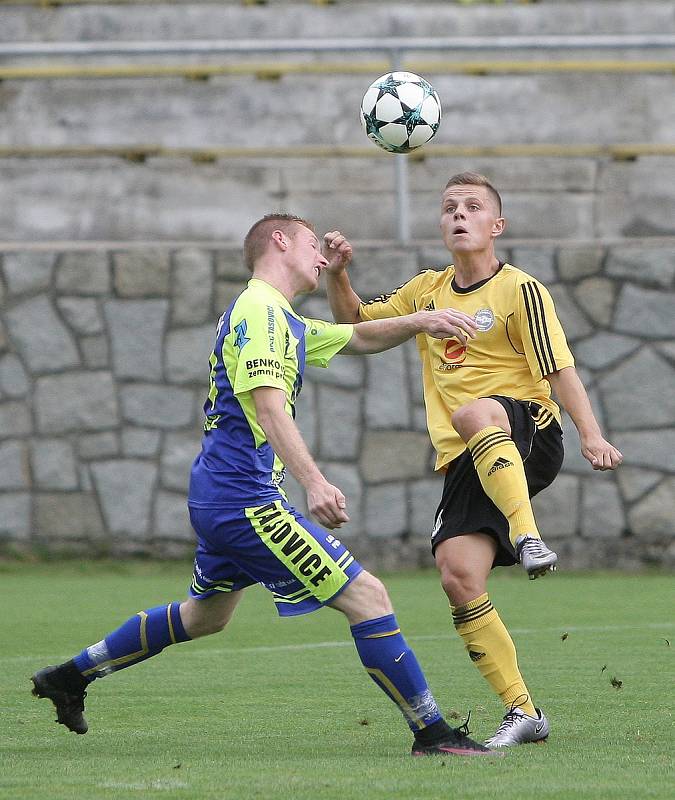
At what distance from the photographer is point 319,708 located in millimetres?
6047

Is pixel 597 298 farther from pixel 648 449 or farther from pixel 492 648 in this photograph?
pixel 492 648

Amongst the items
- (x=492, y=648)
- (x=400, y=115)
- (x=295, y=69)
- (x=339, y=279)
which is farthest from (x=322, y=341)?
(x=295, y=69)

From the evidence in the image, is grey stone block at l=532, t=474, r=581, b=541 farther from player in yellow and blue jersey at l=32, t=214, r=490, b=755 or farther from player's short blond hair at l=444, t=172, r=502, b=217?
player in yellow and blue jersey at l=32, t=214, r=490, b=755

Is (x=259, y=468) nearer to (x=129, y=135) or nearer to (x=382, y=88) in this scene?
(x=382, y=88)

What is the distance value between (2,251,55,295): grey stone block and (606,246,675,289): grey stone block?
15.2ft

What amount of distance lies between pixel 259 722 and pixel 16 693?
4.39 ft

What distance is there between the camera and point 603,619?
9.17 meters

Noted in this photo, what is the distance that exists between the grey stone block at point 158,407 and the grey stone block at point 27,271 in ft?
3.97

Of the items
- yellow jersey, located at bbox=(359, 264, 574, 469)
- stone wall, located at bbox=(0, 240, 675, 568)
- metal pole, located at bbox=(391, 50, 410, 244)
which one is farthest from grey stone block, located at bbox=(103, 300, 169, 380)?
yellow jersey, located at bbox=(359, 264, 574, 469)

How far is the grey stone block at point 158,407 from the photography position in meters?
12.2

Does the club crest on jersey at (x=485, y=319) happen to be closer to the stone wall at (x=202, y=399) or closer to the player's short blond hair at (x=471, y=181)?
the player's short blond hair at (x=471, y=181)

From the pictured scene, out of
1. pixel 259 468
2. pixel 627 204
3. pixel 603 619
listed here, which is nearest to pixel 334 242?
pixel 259 468

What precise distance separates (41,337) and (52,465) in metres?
1.06

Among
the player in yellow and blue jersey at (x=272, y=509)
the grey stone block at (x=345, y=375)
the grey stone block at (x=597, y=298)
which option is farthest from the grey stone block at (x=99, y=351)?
the player in yellow and blue jersey at (x=272, y=509)
